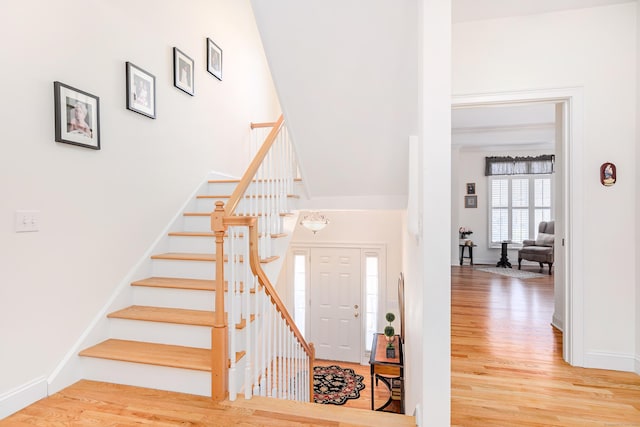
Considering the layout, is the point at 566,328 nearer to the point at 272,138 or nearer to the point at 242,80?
the point at 272,138

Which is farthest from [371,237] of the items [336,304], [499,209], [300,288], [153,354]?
[153,354]

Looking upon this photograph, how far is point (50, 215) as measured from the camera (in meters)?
2.12

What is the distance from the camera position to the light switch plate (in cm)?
193

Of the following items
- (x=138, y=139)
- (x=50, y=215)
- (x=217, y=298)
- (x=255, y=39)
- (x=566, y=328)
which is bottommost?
(x=566, y=328)

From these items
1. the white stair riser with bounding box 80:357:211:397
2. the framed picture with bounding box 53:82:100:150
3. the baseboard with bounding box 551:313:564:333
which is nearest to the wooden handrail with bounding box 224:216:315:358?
the white stair riser with bounding box 80:357:211:397

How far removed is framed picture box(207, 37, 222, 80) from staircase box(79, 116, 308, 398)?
1.80 meters

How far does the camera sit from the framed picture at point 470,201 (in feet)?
27.6

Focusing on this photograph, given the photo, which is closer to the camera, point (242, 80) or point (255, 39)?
point (242, 80)

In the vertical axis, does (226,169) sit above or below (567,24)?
below

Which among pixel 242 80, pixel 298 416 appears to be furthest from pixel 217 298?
pixel 242 80

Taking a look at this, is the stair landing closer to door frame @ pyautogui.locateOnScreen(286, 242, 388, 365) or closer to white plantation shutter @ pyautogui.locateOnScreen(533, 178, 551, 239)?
door frame @ pyautogui.locateOnScreen(286, 242, 388, 365)

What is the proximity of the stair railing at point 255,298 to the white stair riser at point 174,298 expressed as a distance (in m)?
0.24

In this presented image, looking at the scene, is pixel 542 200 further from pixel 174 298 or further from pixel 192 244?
pixel 174 298

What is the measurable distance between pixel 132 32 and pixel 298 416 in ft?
10.0
